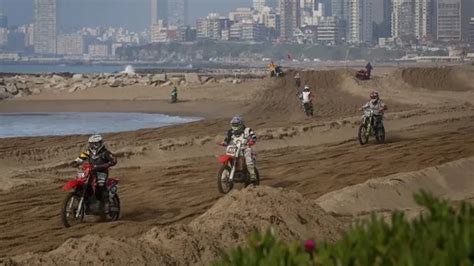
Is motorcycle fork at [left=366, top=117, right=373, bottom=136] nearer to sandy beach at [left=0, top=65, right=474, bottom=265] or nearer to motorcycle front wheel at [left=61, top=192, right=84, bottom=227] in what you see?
sandy beach at [left=0, top=65, right=474, bottom=265]

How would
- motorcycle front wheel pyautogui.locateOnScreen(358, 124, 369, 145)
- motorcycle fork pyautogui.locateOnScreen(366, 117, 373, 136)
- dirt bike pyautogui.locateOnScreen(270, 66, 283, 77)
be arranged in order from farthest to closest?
1. dirt bike pyautogui.locateOnScreen(270, 66, 283, 77)
2. motorcycle front wheel pyautogui.locateOnScreen(358, 124, 369, 145)
3. motorcycle fork pyautogui.locateOnScreen(366, 117, 373, 136)

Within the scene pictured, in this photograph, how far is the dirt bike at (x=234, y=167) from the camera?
16.9 m

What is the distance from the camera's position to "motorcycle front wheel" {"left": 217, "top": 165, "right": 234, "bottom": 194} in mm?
17062

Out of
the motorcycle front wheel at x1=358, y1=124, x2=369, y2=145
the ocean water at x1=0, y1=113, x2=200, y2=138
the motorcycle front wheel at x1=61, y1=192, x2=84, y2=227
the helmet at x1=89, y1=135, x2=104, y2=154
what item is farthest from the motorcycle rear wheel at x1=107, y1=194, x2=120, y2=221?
the ocean water at x1=0, y1=113, x2=200, y2=138

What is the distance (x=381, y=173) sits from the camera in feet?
65.7

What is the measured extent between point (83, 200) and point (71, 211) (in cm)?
23

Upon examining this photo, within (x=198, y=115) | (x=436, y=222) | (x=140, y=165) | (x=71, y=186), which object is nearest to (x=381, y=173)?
(x=140, y=165)

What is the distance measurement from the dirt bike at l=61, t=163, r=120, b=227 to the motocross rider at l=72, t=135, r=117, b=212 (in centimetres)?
6

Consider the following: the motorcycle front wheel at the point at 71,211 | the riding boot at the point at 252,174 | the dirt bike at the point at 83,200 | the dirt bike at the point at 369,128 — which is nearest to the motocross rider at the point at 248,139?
the riding boot at the point at 252,174

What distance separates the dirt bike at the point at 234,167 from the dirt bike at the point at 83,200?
2877mm

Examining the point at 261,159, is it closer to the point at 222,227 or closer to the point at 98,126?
the point at 222,227

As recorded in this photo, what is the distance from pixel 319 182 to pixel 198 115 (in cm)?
2637

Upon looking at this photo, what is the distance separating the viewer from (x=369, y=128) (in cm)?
2534

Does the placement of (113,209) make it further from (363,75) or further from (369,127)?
(363,75)
